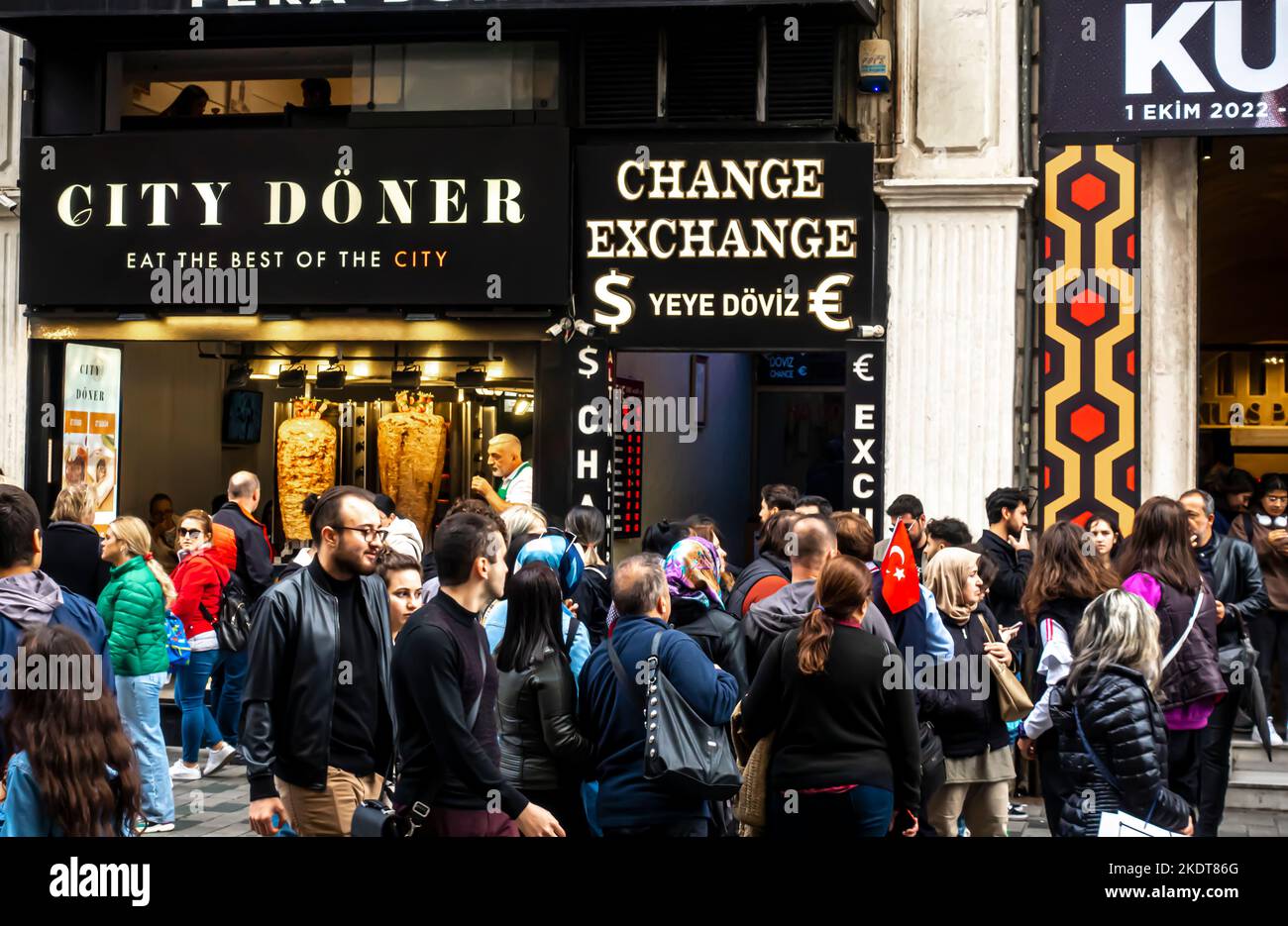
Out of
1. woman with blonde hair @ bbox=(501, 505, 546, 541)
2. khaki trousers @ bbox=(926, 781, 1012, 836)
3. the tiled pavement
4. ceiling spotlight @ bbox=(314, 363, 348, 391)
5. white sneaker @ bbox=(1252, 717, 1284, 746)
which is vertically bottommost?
the tiled pavement

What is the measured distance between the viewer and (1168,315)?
40.2 feet

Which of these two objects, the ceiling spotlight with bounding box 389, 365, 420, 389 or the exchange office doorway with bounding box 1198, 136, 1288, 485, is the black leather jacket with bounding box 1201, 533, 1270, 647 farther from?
the exchange office doorway with bounding box 1198, 136, 1288, 485

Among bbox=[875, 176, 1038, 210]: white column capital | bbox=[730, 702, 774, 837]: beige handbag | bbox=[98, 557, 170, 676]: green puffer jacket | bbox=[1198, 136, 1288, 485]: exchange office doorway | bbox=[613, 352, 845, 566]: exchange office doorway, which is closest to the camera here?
bbox=[730, 702, 774, 837]: beige handbag

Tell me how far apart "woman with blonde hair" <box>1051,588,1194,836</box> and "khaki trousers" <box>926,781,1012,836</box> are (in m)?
0.88

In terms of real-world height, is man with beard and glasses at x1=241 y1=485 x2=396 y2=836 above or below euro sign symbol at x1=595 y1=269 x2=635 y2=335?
below

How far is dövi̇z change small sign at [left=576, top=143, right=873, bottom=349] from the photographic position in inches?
489

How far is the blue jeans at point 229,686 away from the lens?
10.7m

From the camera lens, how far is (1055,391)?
12172mm

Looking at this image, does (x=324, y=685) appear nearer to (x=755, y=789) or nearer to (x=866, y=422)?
(x=755, y=789)

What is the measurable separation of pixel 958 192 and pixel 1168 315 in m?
1.94

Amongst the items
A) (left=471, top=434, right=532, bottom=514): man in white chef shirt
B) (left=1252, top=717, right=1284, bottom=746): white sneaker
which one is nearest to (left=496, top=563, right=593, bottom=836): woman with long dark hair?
(left=471, top=434, right=532, bottom=514): man in white chef shirt
